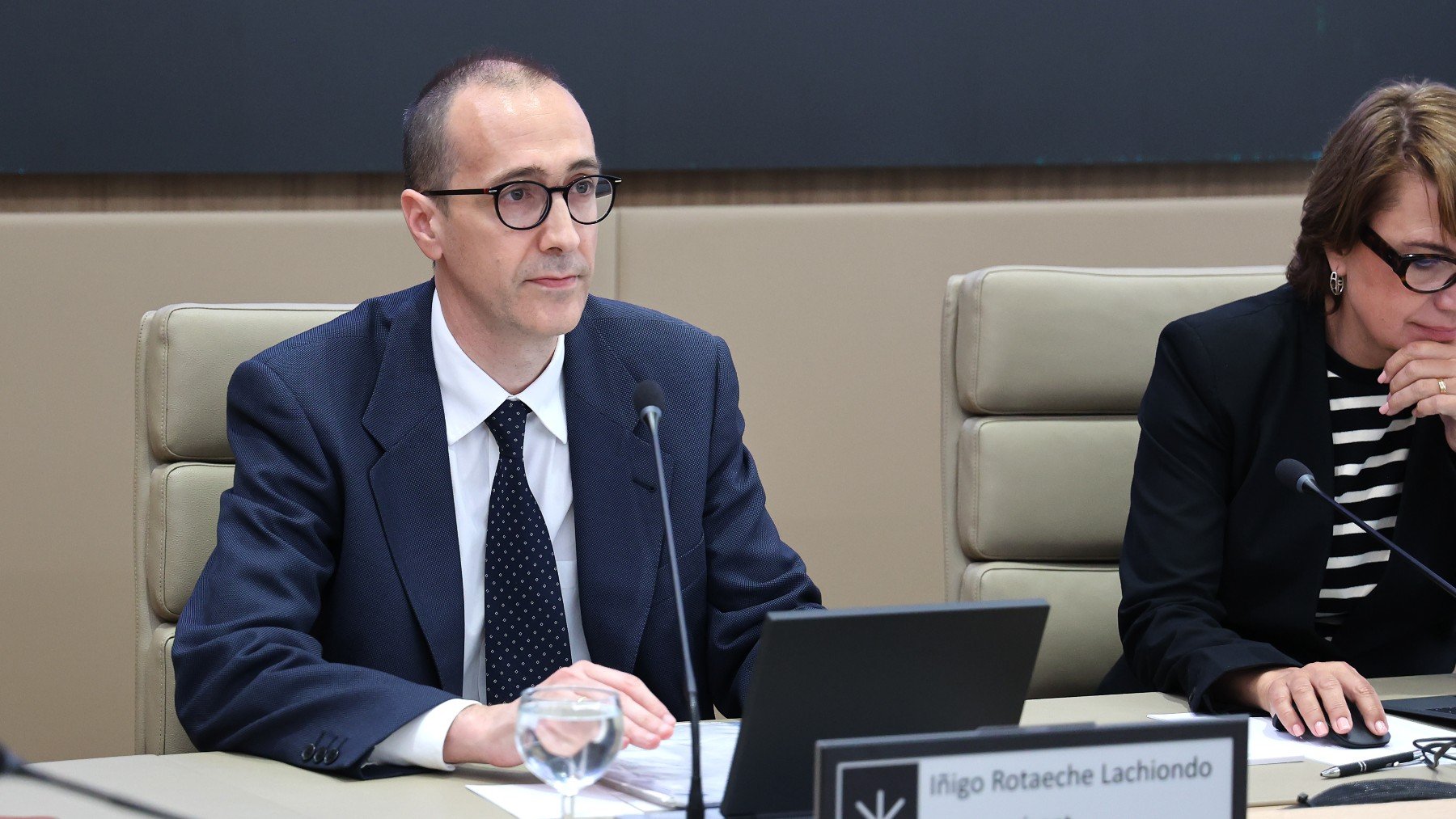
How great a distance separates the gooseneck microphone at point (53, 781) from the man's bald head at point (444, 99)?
99 centimetres

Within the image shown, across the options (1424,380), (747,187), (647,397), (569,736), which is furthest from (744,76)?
(569,736)

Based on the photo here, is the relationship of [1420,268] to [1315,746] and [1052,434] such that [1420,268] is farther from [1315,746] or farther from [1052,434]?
[1315,746]

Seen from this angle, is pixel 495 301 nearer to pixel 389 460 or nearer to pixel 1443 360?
pixel 389 460

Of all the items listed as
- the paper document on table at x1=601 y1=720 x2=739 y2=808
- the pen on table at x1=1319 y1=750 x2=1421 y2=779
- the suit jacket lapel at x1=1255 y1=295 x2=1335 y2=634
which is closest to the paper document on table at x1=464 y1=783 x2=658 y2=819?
the paper document on table at x1=601 y1=720 x2=739 y2=808

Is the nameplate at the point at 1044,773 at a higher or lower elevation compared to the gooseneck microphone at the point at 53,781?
lower

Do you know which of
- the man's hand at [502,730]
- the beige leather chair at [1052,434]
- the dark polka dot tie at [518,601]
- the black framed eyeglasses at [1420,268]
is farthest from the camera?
the beige leather chair at [1052,434]

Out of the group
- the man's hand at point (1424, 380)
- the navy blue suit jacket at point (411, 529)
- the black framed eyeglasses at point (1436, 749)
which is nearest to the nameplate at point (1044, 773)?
the black framed eyeglasses at point (1436, 749)

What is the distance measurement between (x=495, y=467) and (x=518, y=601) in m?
0.15

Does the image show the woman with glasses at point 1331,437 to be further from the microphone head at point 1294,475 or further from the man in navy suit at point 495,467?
the man in navy suit at point 495,467

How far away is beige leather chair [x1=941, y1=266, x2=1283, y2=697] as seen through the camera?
6.32ft

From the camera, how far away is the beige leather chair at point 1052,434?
75.9 inches

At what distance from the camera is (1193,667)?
1.54 metres

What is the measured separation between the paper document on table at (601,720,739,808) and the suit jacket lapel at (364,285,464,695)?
32 centimetres

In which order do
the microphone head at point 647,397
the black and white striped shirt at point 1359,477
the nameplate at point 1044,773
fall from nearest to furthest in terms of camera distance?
the nameplate at point 1044,773 < the microphone head at point 647,397 < the black and white striped shirt at point 1359,477
